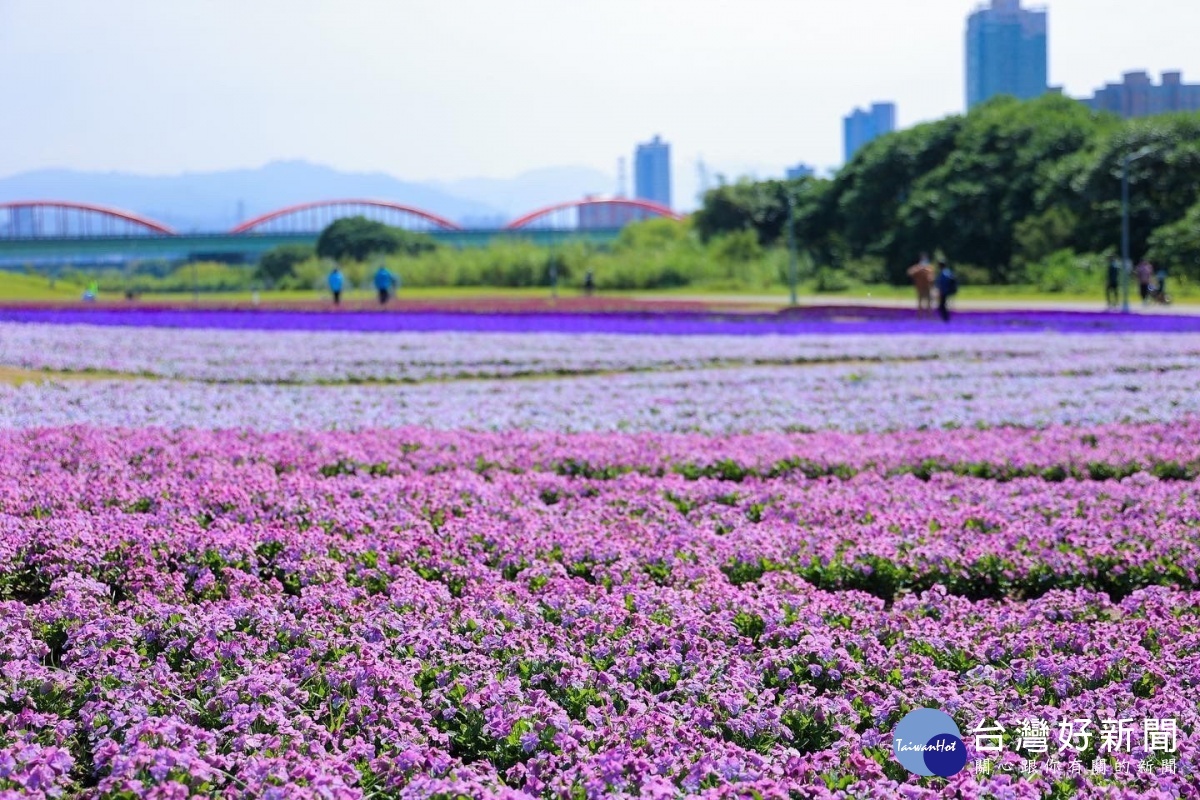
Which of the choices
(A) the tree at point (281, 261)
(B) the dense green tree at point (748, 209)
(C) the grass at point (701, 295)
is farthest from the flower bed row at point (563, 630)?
(A) the tree at point (281, 261)

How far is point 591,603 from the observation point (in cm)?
597

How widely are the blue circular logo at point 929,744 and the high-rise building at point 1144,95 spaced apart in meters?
141

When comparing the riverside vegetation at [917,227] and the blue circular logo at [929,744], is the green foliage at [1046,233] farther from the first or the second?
the blue circular logo at [929,744]

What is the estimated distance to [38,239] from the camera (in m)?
86.6

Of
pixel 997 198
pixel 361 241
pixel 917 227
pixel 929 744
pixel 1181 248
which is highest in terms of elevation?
pixel 997 198

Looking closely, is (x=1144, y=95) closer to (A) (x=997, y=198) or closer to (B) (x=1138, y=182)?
(A) (x=997, y=198)

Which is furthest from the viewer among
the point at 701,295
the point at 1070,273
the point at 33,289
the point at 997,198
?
the point at 33,289

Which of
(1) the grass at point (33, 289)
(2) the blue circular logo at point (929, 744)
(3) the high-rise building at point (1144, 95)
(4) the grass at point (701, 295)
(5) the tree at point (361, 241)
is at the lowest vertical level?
(2) the blue circular logo at point (929, 744)

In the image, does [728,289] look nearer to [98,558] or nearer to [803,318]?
[803,318]

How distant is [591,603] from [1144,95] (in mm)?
143897

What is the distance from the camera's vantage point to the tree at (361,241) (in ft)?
291

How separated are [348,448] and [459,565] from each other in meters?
3.78

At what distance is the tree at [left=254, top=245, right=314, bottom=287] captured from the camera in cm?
8812

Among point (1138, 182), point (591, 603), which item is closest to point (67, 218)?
point (1138, 182)
